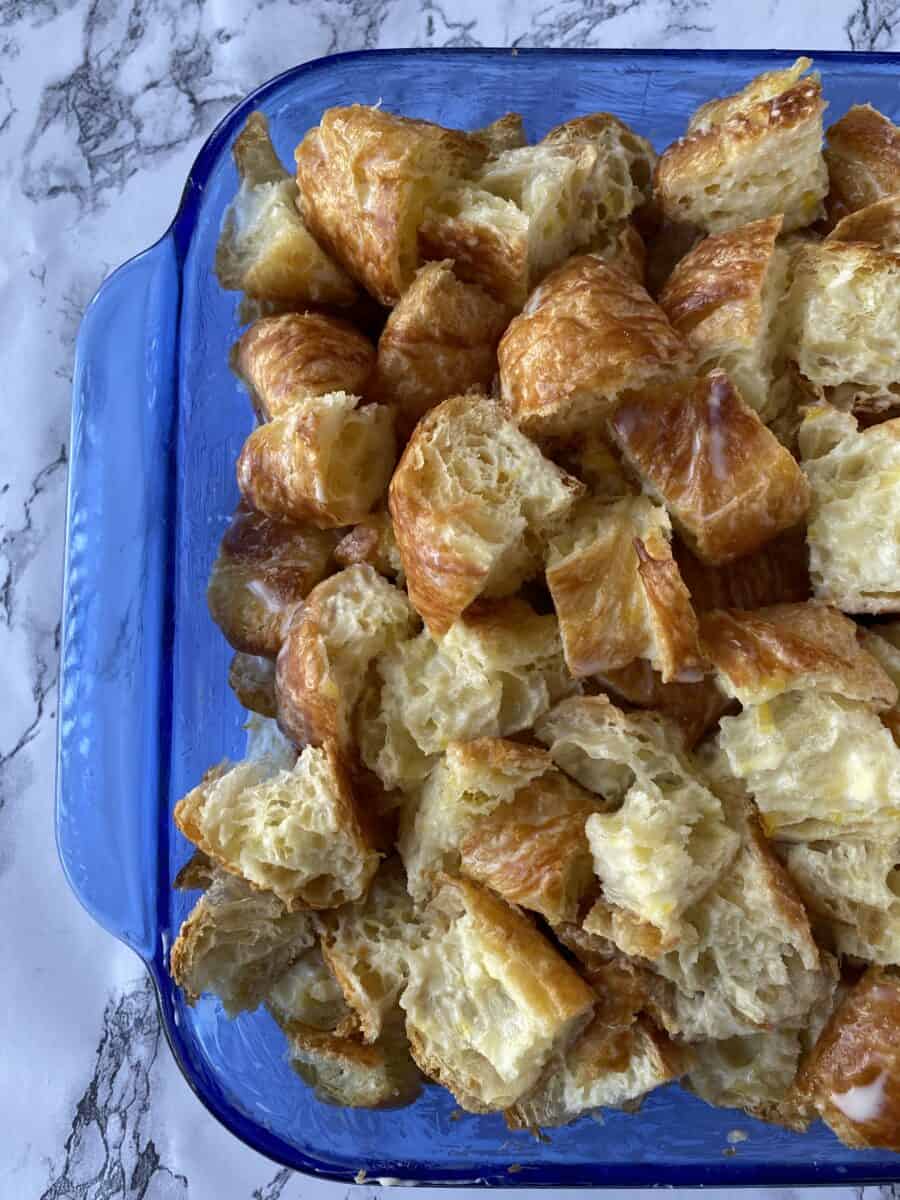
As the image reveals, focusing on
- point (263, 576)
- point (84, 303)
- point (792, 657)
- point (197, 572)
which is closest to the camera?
point (792, 657)

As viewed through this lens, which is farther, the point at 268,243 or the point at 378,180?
the point at 268,243

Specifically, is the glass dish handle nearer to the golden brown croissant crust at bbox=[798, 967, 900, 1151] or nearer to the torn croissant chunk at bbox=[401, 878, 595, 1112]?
the torn croissant chunk at bbox=[401, 878, 595, 1112]

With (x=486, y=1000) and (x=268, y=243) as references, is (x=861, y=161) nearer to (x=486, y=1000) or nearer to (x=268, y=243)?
(x=268, y=243)

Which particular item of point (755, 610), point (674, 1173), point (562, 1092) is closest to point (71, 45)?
point (755, 610)

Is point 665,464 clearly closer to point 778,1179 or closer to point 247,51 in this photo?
point 778,1179

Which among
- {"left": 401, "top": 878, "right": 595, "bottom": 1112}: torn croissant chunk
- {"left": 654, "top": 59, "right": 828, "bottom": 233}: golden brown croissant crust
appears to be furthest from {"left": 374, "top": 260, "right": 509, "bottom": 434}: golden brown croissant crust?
{"left": 401, "top": 878, "right": 595, "bottom": 1112}: torn croissant chunk

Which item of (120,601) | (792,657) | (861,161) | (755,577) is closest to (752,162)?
(861,161)

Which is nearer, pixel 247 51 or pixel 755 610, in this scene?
pixel 755 610
